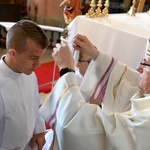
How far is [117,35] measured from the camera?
1.79 m

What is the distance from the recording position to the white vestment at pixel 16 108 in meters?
1.11

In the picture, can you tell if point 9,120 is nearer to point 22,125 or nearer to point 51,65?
point 22,125

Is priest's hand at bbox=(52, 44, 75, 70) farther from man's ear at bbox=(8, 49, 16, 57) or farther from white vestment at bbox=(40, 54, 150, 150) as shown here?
man's ear at bbox=(8, 49, 16, 57)

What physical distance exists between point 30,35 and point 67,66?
0.22 meters

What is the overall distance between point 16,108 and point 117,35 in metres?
0.98

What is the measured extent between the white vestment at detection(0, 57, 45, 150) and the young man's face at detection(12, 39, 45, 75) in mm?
46

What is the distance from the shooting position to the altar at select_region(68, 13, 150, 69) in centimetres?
169

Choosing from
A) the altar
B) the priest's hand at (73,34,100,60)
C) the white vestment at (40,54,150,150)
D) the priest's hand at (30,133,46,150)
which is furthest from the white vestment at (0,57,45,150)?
the altar

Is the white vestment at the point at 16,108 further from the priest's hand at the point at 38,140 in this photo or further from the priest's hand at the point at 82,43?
the priest's hand at the point at 82,43

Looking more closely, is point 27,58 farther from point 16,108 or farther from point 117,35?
point 117,35

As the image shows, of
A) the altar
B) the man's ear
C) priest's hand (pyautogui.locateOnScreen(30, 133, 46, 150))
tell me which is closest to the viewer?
the man's ear

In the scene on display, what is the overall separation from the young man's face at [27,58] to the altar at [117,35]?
811 mm

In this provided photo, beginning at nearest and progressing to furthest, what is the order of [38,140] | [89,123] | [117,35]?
[89,123]
[38,140]
[117,35]

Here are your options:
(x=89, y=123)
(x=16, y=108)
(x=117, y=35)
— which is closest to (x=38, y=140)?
(x=16, y=108)
